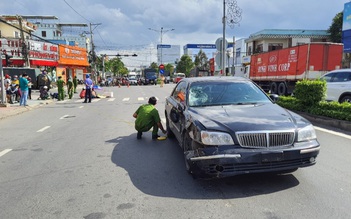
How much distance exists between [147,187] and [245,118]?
66.8 inches

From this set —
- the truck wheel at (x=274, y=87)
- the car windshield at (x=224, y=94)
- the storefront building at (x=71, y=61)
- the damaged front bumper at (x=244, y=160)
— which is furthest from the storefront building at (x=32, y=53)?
the damaged front bumper at (x=244, y=160)

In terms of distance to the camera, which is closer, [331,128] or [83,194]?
[83,194]

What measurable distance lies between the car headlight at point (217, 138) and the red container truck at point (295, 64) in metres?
12.5

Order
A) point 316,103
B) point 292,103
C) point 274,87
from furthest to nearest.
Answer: point 274,87 → point 292,103 → point 316,103

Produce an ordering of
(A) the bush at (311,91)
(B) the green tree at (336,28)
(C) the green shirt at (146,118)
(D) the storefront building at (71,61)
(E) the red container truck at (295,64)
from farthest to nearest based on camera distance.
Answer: (D) the storefront building at (71,61) → (B) the green tree at (336,28) → (E) the red container truck at (295,64) → (A) the bush at (311,91) → (C) the green shirt at (146,118)

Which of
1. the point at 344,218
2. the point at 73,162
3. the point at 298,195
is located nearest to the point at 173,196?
the point at 298,195

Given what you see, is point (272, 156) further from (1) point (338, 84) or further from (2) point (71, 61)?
(2) point (71, 61)

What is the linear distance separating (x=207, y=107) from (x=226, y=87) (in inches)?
34.3

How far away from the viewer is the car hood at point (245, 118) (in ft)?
13.1

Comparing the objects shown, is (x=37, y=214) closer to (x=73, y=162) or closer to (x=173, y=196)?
(x=173, y=196)

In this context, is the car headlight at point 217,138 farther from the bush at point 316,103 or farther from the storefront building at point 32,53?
the storefront building at point 32,53

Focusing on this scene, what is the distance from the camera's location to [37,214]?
3.47 m

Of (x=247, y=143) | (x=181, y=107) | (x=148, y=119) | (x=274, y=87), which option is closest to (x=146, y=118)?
(x=148, y=119)

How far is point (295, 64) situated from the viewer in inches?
722
